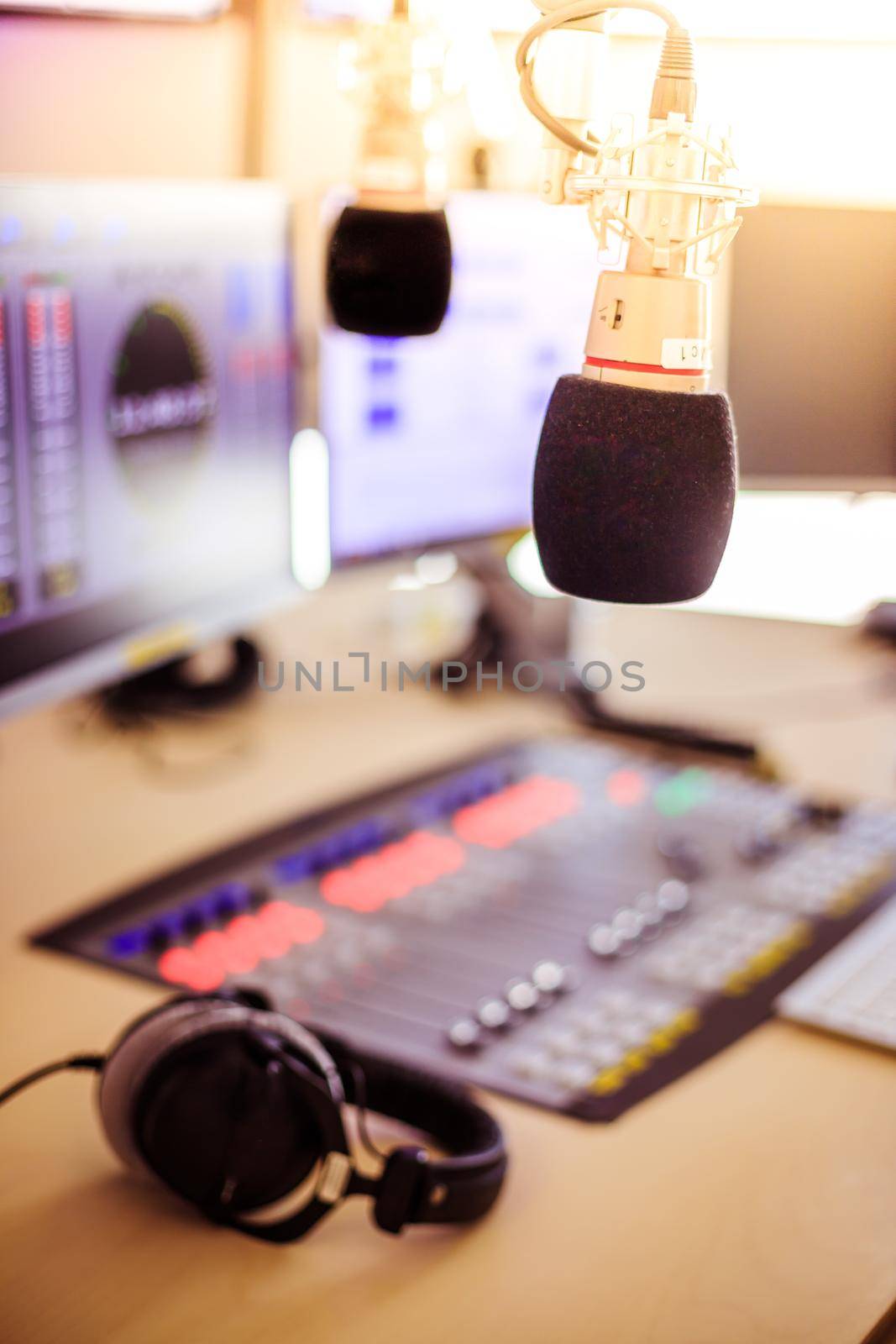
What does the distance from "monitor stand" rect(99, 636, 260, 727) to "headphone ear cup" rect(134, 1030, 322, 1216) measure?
0.68m

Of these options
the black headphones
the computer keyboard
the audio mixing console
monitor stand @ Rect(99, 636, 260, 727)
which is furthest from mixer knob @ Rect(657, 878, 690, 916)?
monitor stand @ Rect(99, 636, 260, 727)

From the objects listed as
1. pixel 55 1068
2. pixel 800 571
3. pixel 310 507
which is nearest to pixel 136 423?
pixel 310 507

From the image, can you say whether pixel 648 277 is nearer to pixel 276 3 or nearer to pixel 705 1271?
pixel 705 1271

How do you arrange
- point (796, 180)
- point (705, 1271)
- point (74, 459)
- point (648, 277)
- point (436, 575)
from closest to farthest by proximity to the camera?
point (648, 277)
point (705, 1271)
point (74, 459)
point (796, 180)
point (436, 575)

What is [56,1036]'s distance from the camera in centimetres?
84

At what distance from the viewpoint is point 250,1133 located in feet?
2.20

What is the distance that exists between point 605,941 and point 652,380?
1.64ft

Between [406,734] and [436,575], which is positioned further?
[436,575]

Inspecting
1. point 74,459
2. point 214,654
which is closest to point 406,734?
point 214,654

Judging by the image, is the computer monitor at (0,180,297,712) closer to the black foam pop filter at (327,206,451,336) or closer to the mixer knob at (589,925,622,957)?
the black foam pop filter at (327,206,451,336)

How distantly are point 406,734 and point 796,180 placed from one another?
61cm

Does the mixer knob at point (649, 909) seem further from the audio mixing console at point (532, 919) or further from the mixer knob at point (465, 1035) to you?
the mixer knob at point (465, 1035)

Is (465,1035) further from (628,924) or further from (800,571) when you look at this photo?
(800,571)

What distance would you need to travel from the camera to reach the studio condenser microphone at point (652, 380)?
1.73 feet
